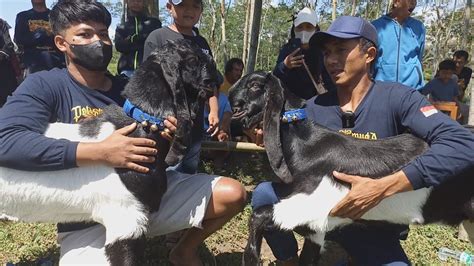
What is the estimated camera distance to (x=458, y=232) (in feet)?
13.8

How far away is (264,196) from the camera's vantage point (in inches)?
113

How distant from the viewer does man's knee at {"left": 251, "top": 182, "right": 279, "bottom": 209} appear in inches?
110

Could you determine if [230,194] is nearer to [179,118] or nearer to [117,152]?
[179,118]

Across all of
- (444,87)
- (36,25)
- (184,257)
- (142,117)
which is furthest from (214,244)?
(444,87)

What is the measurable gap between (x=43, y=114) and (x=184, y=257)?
1.34 m

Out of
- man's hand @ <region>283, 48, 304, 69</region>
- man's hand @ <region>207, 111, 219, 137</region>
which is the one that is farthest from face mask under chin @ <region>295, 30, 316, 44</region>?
man's hand @ <region>207, 111, 219, 137</region>

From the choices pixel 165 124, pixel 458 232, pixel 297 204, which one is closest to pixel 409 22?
pixel 458 232

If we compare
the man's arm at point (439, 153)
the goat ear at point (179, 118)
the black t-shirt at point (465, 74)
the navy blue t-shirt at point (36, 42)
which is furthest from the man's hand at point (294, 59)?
the black t-shirt at point (465, 74)

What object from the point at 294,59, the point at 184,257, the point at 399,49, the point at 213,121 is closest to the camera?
the point at 184,257

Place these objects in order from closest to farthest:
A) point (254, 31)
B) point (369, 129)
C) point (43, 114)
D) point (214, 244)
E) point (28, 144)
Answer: point (28, 144), point (43, 114), point (369, 129), point (214, 244), point (254, 31)

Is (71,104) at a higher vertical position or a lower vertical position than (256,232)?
higher

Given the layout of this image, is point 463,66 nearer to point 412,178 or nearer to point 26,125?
point 412,178

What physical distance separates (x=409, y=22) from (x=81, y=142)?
11.9 ft

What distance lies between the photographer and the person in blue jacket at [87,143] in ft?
7.48
